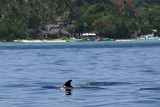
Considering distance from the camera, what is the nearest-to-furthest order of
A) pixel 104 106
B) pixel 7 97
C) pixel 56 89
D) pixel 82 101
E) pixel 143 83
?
1. pixel 104 106
2. pixel 82 101
3. pixel 7 97
4. pixel 56 89
5. pixel 143 83

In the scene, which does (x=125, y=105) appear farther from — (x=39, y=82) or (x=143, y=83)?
(x=39, y=82)

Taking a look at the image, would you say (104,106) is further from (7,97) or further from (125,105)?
(7,97)

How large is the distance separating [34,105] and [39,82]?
12.8 m

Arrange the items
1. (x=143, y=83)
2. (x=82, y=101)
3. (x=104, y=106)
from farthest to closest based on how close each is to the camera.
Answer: (x=143, y=83) → (x=82, y=101) → (x=104, y=106)

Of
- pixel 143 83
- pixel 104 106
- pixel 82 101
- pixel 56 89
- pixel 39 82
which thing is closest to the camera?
pixel 104 106

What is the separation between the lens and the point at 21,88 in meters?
34.8

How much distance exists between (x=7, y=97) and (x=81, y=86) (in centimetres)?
721

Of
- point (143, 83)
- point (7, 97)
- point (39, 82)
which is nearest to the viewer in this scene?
point (7, 97)

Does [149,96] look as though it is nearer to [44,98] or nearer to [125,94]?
[125,94]

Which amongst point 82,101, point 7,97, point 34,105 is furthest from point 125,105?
point 7,97

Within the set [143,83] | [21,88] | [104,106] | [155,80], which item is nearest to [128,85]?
[143,83]

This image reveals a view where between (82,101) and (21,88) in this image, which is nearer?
(82,101)

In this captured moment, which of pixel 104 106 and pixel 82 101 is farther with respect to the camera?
pixel 82 101

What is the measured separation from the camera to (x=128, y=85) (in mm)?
35469
